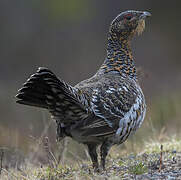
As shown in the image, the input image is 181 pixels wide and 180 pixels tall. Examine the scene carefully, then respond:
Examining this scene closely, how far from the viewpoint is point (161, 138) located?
7.64 metres

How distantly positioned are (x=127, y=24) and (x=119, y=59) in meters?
0.53

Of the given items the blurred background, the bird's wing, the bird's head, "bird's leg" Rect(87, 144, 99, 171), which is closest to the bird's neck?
the bird's head

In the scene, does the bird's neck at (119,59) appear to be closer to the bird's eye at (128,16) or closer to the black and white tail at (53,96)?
the bird's eye at (128,16)

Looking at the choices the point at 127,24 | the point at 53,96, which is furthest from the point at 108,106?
the point at 127,24

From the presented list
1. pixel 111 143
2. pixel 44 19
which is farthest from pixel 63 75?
pixel 111 143

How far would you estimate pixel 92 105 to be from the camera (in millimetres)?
5398

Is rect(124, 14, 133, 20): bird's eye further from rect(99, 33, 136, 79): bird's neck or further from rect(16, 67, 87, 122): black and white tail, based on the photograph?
rect(16, 67, 87, 122): black and white tail

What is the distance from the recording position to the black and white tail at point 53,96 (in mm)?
4953

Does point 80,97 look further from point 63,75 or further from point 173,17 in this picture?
point 173,17

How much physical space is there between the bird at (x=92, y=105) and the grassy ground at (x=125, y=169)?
13.2 inches

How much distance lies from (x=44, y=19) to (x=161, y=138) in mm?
20635

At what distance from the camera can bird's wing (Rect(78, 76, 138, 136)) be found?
531cm

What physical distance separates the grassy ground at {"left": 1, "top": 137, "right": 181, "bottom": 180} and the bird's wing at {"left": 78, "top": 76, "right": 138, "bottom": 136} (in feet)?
1.67

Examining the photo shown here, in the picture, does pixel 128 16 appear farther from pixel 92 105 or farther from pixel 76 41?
pixel 76 41
